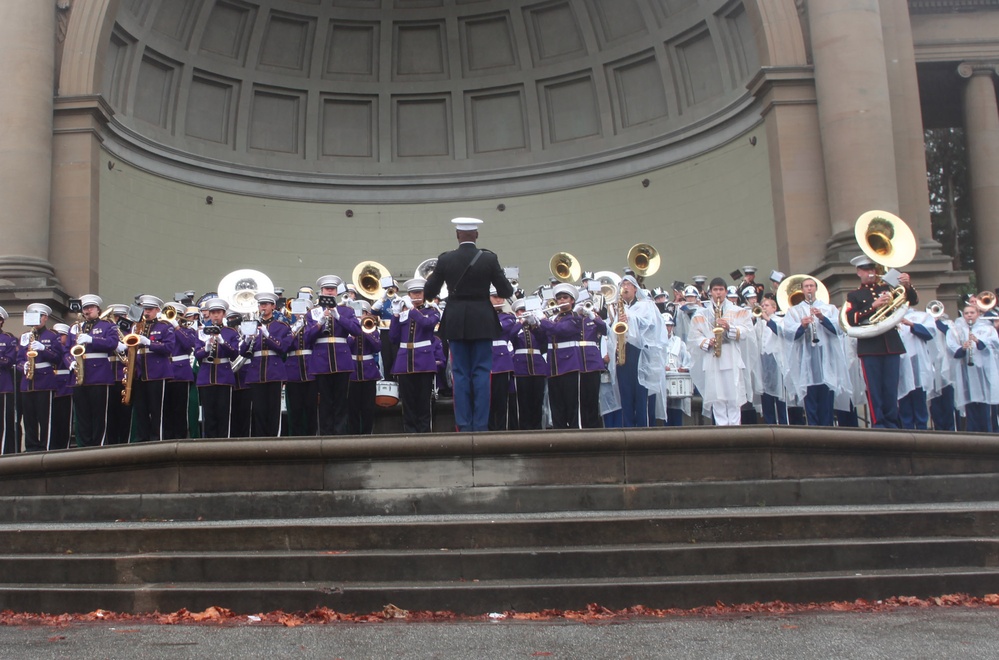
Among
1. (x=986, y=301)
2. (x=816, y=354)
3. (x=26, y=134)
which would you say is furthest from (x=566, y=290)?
(x=26, y=134)

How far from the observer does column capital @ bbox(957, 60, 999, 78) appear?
22438mm

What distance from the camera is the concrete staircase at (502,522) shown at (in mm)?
7434

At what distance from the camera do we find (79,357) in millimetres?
12258

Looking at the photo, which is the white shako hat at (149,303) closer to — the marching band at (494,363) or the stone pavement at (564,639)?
the marching band at (494,363)

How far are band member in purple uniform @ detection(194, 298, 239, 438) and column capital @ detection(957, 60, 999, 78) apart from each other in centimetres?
1614

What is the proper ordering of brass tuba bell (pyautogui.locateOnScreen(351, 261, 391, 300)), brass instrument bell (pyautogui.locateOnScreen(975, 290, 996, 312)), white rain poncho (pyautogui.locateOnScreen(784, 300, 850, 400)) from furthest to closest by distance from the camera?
brass tuba bell (pyautogui.locateOnScreen(351, 261, 391, 300))
brass instrument bell (pyautogui.locateOnScreen(975, 290, 996, 312))
white rain poncho (pyautogui.locateOnScreen(784, 300, 850, 400))

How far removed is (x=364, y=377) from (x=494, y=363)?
1.46 meters

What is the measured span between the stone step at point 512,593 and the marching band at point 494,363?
446 centimetres

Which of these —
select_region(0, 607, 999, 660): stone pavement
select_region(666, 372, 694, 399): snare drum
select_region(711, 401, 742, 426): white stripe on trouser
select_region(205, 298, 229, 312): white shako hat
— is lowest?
select_region(0, 607, 999, 660): stone pavement

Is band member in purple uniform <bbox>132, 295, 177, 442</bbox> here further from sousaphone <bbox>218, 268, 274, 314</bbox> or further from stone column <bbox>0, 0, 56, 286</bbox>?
stone column <bbox>0, 0, 56, 286</bbox>

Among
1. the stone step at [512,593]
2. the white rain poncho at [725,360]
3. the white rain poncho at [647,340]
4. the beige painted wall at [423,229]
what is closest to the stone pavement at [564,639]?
the stone step at [512,593]

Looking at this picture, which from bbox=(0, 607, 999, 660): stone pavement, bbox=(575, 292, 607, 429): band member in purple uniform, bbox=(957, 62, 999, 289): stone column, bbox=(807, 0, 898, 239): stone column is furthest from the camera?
bbox=(957, 62, 999, 289): stone column

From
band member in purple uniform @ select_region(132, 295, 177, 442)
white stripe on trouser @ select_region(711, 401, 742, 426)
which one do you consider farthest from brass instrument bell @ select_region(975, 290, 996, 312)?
band member in purple uniform @ select_region(132, 295, 177, 442)

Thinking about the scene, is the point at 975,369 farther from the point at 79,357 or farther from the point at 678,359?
the point at 79,357
